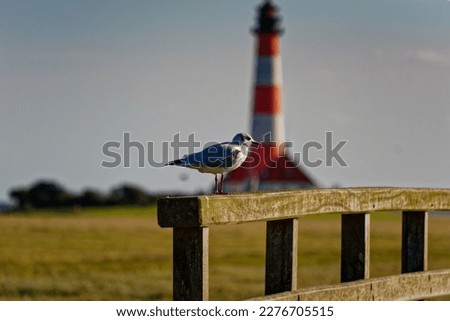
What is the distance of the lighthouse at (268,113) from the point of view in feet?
188

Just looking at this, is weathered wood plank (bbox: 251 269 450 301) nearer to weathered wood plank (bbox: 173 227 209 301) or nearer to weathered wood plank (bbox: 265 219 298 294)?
weathered wood plank (bbox: 265 219 298 294)

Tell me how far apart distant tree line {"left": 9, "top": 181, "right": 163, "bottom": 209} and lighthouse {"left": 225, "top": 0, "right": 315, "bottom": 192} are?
17.9 ft

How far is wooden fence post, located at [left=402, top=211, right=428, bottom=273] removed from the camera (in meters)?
7.59

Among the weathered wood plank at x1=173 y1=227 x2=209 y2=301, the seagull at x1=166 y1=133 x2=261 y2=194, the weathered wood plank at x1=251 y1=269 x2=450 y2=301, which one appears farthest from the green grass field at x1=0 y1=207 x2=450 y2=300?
the weathered wood plank at x1=173 y1=227 x2=209 y2=301

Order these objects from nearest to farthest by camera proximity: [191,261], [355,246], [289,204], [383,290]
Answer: [191,261] → [289,204] → [383,290] → [355,246]

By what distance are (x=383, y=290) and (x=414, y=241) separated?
2.52ft

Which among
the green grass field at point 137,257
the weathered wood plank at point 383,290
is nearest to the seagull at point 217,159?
the weathered wood plank at point 383,290

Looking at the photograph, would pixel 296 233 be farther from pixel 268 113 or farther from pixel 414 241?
pixel 268 113

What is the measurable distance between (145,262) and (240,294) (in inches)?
300

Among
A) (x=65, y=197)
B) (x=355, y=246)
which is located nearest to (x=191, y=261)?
(x=355, y=246)

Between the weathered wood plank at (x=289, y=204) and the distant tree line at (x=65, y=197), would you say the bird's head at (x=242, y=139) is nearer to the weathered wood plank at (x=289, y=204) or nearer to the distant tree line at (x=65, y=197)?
the weathered wood plank at (x=289, y=204)

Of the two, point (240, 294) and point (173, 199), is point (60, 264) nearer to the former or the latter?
point (240, 294)

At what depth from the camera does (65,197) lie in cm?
5066
